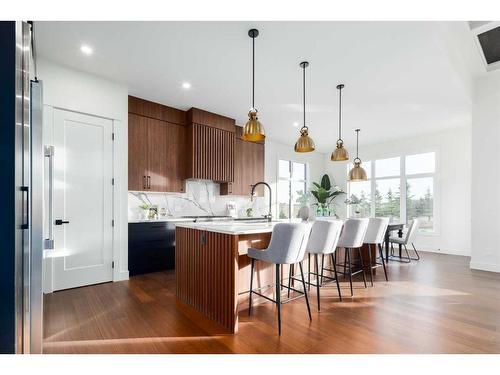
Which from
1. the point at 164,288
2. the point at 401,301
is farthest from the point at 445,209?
the point at 164,288

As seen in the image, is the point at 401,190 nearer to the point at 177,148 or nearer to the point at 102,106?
the point at 177,148

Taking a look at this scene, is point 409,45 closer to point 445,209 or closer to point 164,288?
point 164,288

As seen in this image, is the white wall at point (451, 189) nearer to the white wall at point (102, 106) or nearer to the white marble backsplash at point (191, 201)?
the white marble backsplash at point (191, 201)

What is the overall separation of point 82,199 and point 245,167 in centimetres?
343

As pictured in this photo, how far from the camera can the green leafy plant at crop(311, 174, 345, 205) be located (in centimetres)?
814

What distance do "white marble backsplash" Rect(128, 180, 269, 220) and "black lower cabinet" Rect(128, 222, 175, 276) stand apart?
1.66 feet

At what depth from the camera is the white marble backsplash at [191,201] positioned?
4602 millimetres

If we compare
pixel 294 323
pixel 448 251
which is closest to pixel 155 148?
pixel 294 323

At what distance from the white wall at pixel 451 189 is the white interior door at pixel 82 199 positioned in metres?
7.07

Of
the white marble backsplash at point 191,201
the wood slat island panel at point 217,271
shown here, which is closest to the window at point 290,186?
the white marble backsplash at point 191,201

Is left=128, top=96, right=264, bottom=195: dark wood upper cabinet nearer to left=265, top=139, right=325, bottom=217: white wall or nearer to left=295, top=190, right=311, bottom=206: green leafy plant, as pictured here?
left=265, top=139, right=325, bottom=217: white wall

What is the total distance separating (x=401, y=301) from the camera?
3023mm

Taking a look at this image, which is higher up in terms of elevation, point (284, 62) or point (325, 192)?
point (284, 62)

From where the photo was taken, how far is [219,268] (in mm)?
2402
